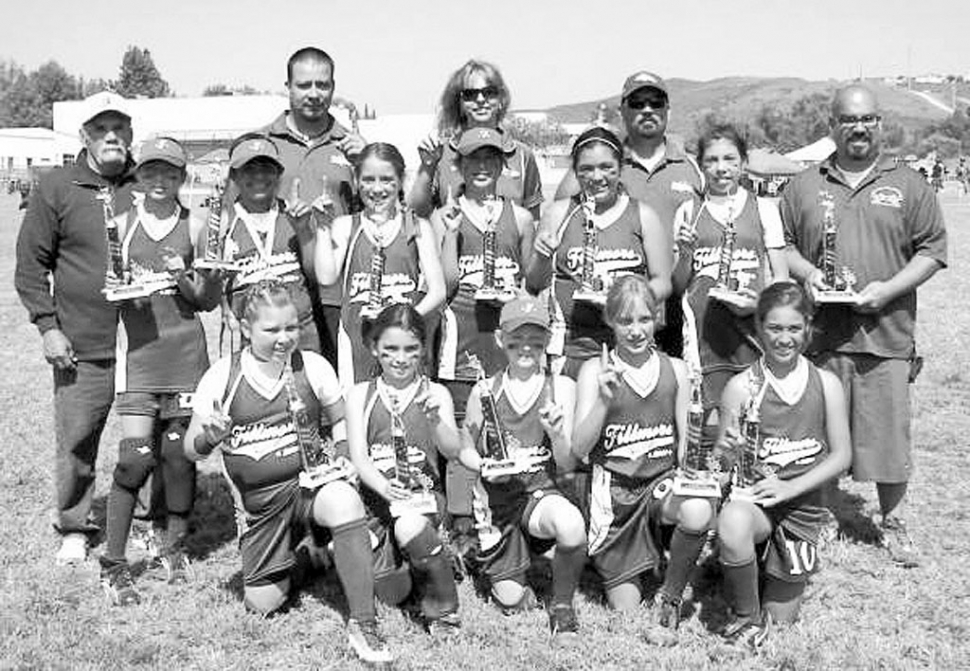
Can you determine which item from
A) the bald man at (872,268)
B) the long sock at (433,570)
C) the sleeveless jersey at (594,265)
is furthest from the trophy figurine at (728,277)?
the long sock at (433,570)

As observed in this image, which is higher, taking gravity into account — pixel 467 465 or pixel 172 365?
pixel 172 365

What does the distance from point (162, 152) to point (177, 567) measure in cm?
226

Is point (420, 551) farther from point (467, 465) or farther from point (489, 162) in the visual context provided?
point (489, 162)

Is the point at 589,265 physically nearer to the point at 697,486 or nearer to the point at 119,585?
the point at 697,486

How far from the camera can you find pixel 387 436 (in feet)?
16.8

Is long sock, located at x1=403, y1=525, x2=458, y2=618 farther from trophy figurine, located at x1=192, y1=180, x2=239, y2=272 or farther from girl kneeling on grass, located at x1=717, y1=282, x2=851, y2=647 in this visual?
trophy figurine, located at x1=192, y1=180, x2=239, y2=272

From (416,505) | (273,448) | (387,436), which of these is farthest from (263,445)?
(416,505)

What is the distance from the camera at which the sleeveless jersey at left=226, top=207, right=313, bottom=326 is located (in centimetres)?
563

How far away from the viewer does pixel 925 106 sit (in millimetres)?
199250

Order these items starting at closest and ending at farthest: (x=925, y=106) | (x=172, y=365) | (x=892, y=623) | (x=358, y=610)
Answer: (x=358, y=610)
(x=892, y=623)
(x=172, y=365)
(x=925, y=106)

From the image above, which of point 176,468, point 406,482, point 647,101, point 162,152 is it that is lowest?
point 176,468

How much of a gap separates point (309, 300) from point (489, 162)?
129 centimetres

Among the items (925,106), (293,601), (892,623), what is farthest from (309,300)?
(925,106)

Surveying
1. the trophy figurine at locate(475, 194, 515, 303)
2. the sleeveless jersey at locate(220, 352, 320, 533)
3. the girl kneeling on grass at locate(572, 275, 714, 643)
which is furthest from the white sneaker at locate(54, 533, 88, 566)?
the girl kneeling on grass at locate(572, 275, 714, 643)
